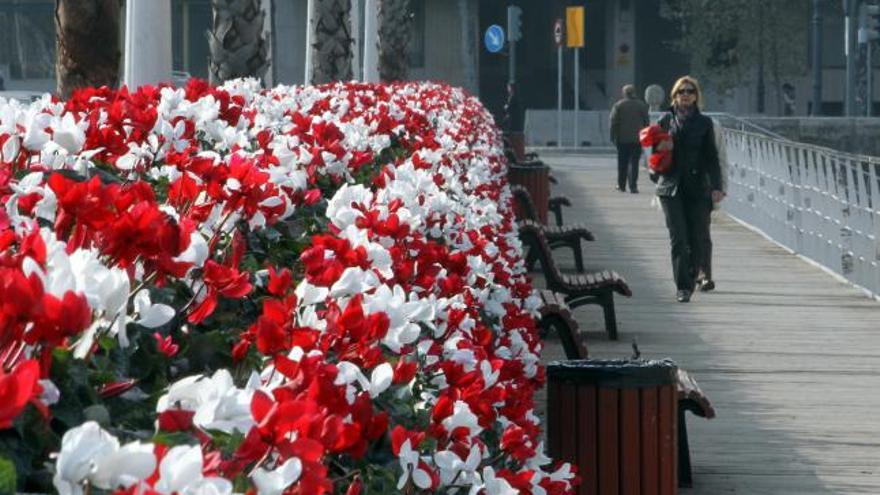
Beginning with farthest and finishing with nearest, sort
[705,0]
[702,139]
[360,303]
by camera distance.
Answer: [705,0]
[702,139]
[360,303]

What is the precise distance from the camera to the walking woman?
16.7 meters

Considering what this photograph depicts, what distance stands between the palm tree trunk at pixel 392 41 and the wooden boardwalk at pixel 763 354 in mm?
12651

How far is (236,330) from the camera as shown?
13.7ft

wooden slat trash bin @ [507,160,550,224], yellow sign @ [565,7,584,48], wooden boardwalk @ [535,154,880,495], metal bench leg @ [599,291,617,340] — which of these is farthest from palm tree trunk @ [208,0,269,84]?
yellow sign @ [565,7,584,48]

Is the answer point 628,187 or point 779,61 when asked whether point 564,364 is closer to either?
point 628,187

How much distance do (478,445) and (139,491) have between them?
6.28 feet

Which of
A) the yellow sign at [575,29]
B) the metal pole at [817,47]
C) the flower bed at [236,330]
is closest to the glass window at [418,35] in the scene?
the yellow sign at [575,29]

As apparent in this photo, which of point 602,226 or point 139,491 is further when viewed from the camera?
point 602,226

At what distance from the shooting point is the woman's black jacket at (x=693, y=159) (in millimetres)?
16719

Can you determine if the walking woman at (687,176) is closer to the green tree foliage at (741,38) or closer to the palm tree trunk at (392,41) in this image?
the palm tree trunk at (392,41)

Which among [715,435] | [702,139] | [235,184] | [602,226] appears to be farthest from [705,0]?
[235,184]

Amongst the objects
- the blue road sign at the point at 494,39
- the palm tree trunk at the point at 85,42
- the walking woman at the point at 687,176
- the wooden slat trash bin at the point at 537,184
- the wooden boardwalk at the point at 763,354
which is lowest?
the wooden boardwalk at the point at 763,354

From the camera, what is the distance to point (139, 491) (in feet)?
7.21

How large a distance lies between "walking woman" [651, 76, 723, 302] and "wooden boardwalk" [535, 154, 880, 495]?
53cm
